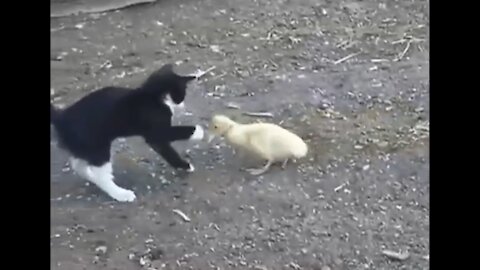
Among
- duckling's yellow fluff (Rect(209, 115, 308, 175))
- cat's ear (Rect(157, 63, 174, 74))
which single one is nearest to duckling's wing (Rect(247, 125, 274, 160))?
duckling's yellow fluff (Rect(209, 115, 308, 175))

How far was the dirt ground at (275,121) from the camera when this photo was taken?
107cm

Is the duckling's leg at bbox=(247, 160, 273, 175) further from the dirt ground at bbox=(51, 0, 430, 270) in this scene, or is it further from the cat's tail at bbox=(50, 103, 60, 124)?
the cat's tail at bbox=(50, 103, 60, 124)

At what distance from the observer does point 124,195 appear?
1079 mm

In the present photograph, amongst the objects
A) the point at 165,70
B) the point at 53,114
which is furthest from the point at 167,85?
the point at 53,114

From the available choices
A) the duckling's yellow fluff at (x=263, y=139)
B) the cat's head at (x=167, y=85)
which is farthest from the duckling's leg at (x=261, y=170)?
the cat's head at (x=167, y=85)

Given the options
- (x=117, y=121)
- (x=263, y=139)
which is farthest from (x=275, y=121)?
(x=117, y=121)

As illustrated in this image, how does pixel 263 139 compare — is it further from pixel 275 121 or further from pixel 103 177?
pixel 103 177

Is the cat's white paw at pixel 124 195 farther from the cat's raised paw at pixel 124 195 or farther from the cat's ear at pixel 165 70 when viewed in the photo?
the cat's ear at pixel 165 70

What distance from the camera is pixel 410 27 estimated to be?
110 centimetres

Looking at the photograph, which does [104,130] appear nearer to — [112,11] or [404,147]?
[112,11]

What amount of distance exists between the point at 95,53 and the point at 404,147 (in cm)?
33
